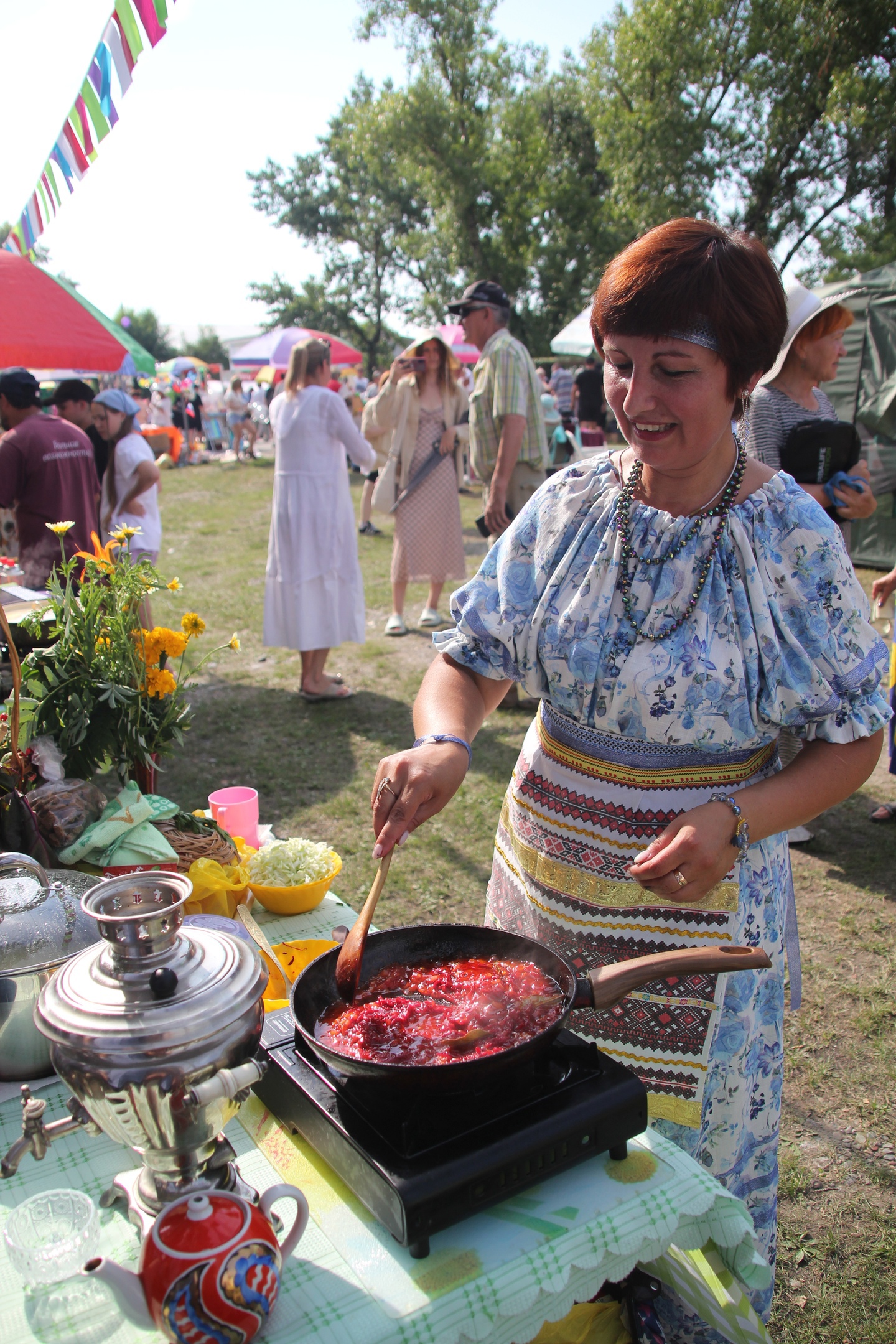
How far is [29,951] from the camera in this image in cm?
131

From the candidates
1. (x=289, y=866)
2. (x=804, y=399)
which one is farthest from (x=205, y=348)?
(x=289, y=866)

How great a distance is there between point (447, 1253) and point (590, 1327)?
2.22ft

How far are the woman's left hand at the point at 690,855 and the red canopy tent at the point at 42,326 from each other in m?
4.50

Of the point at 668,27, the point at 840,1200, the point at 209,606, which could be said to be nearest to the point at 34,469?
the point at 209,606

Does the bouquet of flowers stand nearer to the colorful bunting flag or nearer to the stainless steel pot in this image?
the stainless steel pot

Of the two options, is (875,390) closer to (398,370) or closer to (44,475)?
(398,370)

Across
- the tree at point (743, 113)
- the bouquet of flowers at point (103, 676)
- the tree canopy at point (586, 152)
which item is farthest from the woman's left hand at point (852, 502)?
the tree at point (743, 113)

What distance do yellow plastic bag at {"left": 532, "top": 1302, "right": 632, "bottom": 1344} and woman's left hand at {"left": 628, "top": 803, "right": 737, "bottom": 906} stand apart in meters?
0.73

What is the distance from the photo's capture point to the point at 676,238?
1.33 metres

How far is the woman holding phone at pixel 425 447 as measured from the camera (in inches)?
245

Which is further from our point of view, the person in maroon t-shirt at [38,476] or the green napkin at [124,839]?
the person in maroon t-shirt at [38,476]

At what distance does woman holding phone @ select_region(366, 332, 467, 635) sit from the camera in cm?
623

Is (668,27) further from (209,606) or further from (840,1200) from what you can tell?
(840,1200)

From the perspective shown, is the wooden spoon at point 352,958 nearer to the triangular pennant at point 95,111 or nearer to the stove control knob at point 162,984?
the stove control knob at point 162,984
